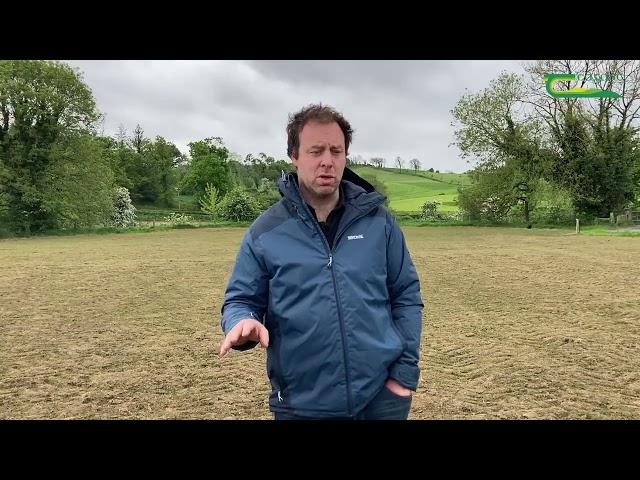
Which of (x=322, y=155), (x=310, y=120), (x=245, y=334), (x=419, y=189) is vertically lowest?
(x=245, y=334)

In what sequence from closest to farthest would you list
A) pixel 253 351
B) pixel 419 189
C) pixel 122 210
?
pixel 253 351, pixel 122 210, pixel 419 189

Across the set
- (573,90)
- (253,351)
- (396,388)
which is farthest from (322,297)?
(573,90)

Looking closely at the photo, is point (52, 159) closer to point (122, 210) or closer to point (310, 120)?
point (122, 210)

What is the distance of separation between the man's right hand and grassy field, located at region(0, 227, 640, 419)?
2764 millimetres

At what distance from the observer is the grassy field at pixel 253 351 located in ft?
13.9

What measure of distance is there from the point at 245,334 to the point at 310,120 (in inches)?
26.3

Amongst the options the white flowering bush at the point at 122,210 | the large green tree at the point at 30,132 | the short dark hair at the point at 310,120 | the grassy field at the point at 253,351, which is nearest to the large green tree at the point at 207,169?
the white flowering bush at the point at 122,210

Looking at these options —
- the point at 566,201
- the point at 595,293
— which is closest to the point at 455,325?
the point at 595,293

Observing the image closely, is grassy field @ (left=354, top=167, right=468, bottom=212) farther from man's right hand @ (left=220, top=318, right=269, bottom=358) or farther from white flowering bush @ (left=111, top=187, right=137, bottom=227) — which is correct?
man's right hand @ (left=220, top=318, right=269, bottom=358)

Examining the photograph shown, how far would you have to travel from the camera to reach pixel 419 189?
4616cm

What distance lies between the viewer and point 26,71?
3161cm
